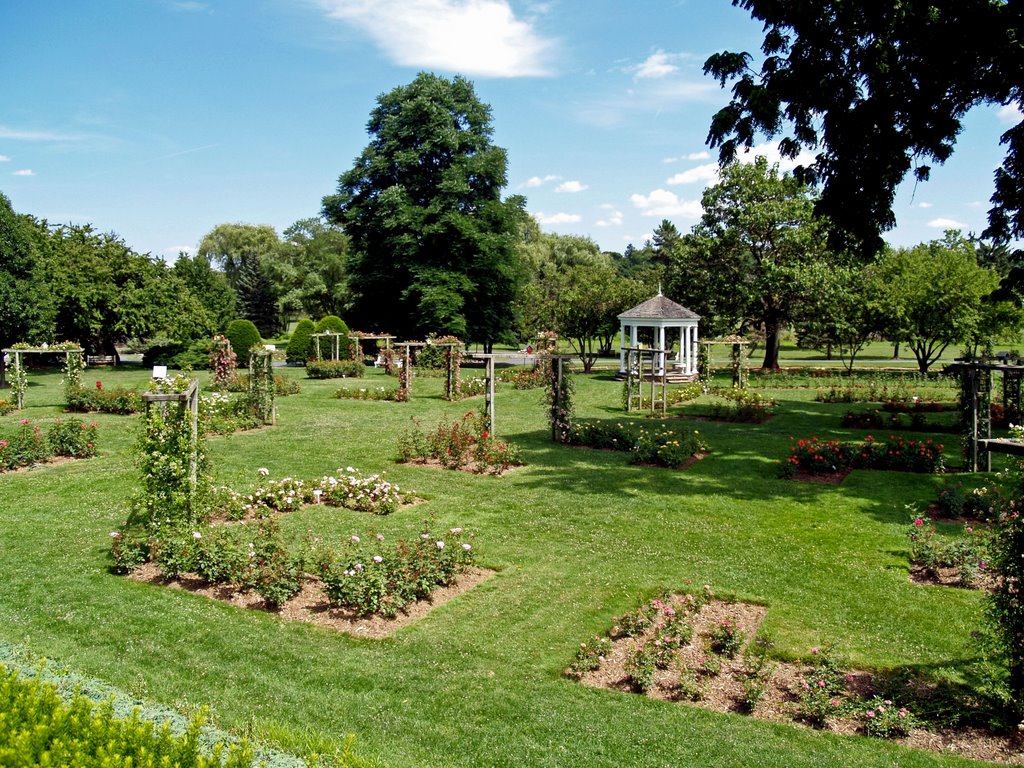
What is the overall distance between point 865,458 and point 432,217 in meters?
27.4

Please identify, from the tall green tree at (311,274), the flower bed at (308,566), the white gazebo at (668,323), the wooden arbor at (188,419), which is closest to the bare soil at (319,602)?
the flower bed at (308,566)

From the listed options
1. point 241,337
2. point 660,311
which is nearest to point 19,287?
point 241,337

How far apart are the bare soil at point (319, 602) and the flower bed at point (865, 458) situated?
7.71 metres

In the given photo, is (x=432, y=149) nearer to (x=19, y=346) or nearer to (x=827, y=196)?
(x=19, y=346)

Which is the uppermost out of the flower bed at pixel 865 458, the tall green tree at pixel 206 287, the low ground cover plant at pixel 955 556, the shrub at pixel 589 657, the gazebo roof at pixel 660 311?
the tall green tree at pixel 206 287

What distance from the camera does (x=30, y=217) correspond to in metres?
36.8

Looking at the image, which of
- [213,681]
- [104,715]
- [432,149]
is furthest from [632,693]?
[432,149]

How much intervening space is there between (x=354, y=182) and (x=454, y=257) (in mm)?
7030

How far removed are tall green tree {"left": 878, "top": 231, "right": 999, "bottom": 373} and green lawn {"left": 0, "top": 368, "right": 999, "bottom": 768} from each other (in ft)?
63.4

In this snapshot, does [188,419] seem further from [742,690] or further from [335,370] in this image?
[335,370]

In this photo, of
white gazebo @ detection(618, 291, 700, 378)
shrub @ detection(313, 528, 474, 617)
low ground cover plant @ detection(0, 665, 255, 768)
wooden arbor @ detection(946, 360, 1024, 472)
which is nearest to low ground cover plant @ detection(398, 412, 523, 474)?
shrub @ detection(313, 528, 474, 617)

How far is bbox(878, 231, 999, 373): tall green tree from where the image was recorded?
29328 mm

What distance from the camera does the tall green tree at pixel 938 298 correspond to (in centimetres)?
2933

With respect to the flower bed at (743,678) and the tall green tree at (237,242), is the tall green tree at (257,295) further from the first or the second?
the flower bed at (743,678)
